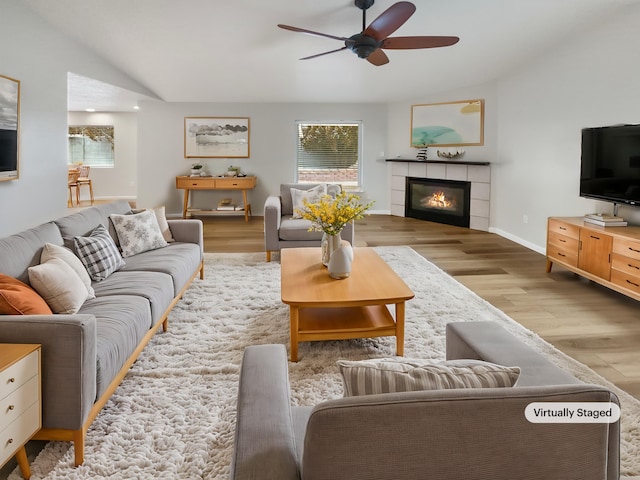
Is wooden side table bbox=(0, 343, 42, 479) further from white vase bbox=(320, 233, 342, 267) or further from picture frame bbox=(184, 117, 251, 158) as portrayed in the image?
picture frame bbox=(184, 117, 251, 158)

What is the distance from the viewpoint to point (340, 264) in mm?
3473

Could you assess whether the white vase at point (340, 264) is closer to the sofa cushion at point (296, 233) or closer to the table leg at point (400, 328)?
the table leg at point (400, 328)

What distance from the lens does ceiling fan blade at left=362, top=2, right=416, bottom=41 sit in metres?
3.63

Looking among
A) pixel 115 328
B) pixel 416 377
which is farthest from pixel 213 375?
pixel 416 377

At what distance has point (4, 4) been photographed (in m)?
4.51

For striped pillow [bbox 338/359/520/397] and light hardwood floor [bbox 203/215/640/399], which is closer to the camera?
striped pillow [bbox 338/359/520/397]

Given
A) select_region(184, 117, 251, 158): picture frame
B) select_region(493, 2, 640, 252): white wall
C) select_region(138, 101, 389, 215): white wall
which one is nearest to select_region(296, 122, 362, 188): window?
select_region(138, 101, 389, 215): white wall

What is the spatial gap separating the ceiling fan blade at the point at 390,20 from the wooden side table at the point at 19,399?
10.3ft

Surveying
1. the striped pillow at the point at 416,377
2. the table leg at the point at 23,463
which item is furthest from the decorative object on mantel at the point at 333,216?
the striped pillow at the point at 416,377

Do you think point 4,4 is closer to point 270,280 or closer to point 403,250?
point 270,280

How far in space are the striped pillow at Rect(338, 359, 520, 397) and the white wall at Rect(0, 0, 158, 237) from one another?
184 inches

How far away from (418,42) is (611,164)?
6.91 feet

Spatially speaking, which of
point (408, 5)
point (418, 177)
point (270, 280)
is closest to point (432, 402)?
point (408, 5)

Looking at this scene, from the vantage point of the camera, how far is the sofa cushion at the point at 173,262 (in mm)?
3594
